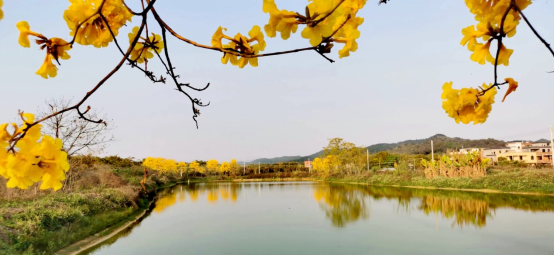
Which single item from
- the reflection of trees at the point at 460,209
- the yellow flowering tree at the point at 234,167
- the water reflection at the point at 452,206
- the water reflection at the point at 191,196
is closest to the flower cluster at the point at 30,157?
the water reflection at the point at 452,206

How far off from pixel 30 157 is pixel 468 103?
542 mm

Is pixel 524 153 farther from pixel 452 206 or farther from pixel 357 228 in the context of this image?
pixel 357 228

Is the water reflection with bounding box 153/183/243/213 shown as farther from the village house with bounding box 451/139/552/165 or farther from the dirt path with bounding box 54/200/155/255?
the village house with bounding box 451/139/552/165

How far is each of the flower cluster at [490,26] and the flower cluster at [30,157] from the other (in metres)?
0.46

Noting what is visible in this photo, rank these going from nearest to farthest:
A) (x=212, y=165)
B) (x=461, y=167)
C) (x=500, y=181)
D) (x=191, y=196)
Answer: (x=500, y=181), (x=461, y=167), (x=191, y=196), (x=212, y=165)

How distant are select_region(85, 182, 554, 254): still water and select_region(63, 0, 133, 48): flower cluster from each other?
539 cm

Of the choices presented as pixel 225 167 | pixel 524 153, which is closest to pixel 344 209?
pixel 225 167

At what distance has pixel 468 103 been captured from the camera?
Result: 1.54ft

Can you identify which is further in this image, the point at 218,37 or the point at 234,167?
the point at 234,167

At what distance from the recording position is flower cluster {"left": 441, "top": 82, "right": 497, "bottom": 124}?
470mm

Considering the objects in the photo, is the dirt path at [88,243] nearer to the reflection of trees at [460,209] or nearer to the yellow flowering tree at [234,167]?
the reflection of trees at [460,209]

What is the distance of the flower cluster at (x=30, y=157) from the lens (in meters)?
0.33

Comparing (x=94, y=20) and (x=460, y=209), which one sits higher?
(x=94, y=20)

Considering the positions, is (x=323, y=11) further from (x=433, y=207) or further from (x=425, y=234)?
(x=433, y=207)
